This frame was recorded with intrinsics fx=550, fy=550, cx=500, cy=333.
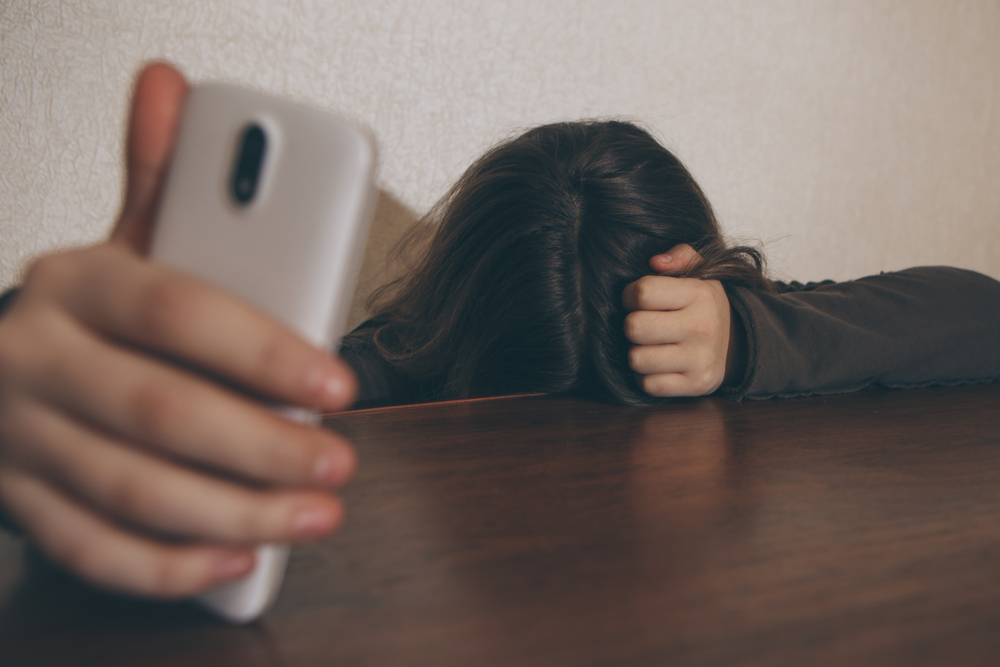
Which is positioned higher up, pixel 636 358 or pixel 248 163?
pixel 248 163

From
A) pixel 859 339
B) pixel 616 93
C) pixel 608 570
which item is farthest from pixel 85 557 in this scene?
pixel 616 93

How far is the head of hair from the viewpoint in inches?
19.4

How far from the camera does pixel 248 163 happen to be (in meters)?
0.17

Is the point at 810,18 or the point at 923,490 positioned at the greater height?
the point at 810,18

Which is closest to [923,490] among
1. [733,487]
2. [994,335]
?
[733,487]

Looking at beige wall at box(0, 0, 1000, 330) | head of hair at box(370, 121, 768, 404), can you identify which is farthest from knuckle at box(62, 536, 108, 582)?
beige wall at box(0, 0, 1000, 330)

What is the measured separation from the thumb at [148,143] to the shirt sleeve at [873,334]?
0.44 m

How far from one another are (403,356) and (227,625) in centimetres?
42

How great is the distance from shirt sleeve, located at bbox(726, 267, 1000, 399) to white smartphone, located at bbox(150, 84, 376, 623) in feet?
1.33

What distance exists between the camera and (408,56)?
25.5 inches

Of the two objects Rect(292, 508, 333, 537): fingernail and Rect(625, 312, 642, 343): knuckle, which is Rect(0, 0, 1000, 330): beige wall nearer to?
Rect(625, 312, 642, 343): knuckle

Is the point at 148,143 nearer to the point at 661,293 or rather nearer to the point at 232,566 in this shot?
the point at 232,566

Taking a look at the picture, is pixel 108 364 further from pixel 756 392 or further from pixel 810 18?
pixel 810 18

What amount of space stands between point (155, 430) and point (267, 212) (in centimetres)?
7
